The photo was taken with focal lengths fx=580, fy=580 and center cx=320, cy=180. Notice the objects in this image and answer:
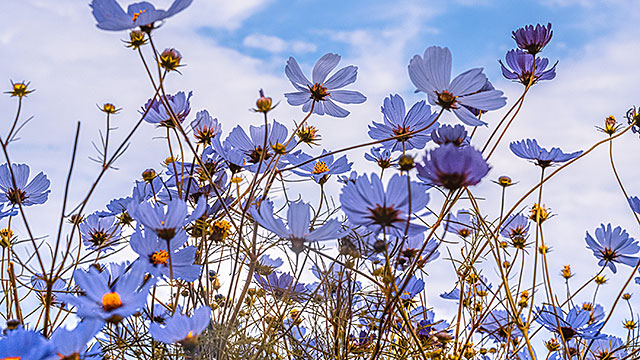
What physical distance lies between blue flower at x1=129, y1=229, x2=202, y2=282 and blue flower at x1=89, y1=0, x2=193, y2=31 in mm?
192

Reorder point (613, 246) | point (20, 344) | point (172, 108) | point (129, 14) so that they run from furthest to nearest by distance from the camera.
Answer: point (613, 246)
point (172, 108)
point (129, 14)
point (20, 344)

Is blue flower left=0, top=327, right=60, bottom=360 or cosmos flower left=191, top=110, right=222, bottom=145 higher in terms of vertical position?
cosmos flower left=191, top=110, right=222, bottom=145

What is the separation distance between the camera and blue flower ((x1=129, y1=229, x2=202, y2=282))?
0.55 meters

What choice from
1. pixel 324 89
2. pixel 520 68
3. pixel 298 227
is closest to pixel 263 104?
pixel 298 227

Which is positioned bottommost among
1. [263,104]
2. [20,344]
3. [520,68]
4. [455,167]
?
[20,344]

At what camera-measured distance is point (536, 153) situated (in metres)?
0.86

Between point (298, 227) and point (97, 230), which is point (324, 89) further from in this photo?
point (97, 230)

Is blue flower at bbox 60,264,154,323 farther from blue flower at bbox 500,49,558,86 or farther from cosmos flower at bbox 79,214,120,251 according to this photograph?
blue flower at bbox 500,49,558,86

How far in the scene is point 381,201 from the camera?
1.57 ft

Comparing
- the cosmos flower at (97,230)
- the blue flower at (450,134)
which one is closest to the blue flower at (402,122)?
the blue flower at (450,134)

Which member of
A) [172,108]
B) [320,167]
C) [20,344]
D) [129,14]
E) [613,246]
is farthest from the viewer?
[613,246]

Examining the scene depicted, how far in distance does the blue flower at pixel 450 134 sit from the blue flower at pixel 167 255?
11.2 inches

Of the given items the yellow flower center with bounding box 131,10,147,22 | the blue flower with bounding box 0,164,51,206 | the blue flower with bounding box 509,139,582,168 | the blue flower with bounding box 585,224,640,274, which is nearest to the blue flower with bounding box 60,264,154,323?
the yellow flower center with bounding box 131,10,147,22

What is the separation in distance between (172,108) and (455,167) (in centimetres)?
37
